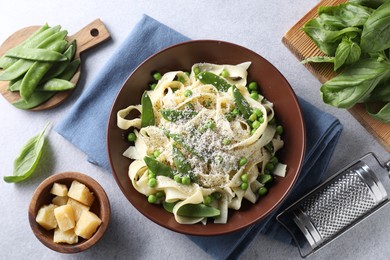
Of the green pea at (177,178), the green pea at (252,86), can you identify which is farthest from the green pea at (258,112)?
the green pea at (177,178)

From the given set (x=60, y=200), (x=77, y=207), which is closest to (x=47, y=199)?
(x=60, y=200)

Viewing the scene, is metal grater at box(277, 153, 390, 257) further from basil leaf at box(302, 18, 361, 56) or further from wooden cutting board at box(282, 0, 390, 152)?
basil leaf at box(302, 18, 361, 56)

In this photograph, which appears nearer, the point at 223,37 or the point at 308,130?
the point at 308,130

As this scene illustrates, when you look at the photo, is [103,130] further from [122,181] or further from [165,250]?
[165,250]

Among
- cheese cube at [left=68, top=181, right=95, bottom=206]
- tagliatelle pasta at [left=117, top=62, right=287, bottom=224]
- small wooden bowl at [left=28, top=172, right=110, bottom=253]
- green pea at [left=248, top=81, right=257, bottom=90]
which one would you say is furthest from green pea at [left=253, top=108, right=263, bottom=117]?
cheese cube at [left=68, top=181, right=95, bottom=206]

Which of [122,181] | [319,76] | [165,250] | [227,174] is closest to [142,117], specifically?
[122,181]

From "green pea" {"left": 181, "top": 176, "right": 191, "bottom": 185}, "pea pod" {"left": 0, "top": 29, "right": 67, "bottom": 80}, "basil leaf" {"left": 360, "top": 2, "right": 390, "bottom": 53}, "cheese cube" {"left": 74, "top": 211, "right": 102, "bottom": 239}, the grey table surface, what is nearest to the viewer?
"basil leaf" {"left": 360, "top": 2, "right": 390, "bottom": 53}

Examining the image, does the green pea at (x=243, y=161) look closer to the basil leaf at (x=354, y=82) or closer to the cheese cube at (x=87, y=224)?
the basil leaf at (x=354, y=82)
